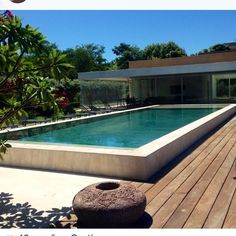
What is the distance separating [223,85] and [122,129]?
1681 cm

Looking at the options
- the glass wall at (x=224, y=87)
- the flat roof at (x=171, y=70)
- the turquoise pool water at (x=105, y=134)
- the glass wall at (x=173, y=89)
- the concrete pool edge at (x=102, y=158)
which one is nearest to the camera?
the concrete pool edge at (x=102, y=158)

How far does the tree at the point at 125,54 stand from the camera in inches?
2589

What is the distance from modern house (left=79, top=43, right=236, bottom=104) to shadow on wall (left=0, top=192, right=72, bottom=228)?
22138 millimetres

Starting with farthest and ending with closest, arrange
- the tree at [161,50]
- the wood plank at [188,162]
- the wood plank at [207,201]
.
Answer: the tree at [161,50]
the wood plank at [188,162]
the wood plank at [207,201]

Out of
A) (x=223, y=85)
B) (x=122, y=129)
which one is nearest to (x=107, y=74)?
(x=223, y=85)

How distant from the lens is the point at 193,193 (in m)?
5.13

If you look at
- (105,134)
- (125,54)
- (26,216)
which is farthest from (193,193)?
(125,54)

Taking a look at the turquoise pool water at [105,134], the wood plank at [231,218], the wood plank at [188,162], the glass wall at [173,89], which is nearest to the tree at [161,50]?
the glass wall at [173,89]

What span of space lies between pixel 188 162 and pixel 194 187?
1678mm

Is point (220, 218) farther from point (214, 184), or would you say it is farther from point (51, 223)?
point (51, 223)

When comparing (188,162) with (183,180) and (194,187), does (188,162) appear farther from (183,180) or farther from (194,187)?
(194,187)

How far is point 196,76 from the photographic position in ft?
94.7

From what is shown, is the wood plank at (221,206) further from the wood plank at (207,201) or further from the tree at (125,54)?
the tree at (125,54)

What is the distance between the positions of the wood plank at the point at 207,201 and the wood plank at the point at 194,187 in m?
0.06
